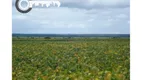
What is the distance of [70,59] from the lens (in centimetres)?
459

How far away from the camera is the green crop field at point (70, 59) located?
453 centimetres

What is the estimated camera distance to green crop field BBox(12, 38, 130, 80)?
453cm

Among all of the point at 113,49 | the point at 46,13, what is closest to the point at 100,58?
the point at 113,49

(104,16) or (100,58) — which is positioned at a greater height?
(104,16)

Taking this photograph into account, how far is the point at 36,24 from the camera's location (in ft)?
15.0

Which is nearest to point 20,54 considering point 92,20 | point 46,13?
point 46,13

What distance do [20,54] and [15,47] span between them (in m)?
0.09
